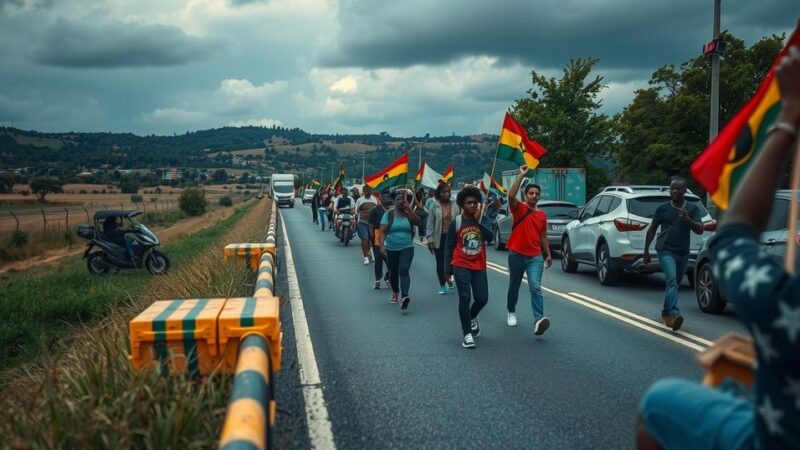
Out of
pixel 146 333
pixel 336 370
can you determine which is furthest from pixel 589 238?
pixel 146 333

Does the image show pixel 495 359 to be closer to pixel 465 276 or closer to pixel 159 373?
pixel 465 276

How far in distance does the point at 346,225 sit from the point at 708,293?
15.3m

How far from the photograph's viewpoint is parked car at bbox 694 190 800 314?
928 cm

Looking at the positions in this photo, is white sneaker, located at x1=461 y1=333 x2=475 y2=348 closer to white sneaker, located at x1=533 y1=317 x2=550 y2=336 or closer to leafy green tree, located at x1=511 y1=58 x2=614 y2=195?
white sneaker, located at x1=533 y1=317 x2=550 y2=336

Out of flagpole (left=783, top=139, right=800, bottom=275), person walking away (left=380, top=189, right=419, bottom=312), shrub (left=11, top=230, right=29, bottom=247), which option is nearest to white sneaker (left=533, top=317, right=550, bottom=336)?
person walking away (left=380, top=189, right=419, bottom=312)

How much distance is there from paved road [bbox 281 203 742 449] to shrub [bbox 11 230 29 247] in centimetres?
2508

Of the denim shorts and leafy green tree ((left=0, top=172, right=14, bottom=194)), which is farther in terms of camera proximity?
leafy green tree ((left=0, top=172, right=14, bottom=194))

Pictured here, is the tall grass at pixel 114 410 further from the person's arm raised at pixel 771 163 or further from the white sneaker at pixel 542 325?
the white sneaker at pixel 542 325

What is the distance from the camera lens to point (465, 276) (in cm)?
859

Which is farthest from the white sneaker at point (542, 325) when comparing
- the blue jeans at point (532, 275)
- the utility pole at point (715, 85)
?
the utility pole at point (715, 85)

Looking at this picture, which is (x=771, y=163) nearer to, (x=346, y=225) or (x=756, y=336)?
(x=756, y=336)

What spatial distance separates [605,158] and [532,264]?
3282cm

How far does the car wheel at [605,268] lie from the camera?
1397 cm

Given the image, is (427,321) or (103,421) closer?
(103,421)
